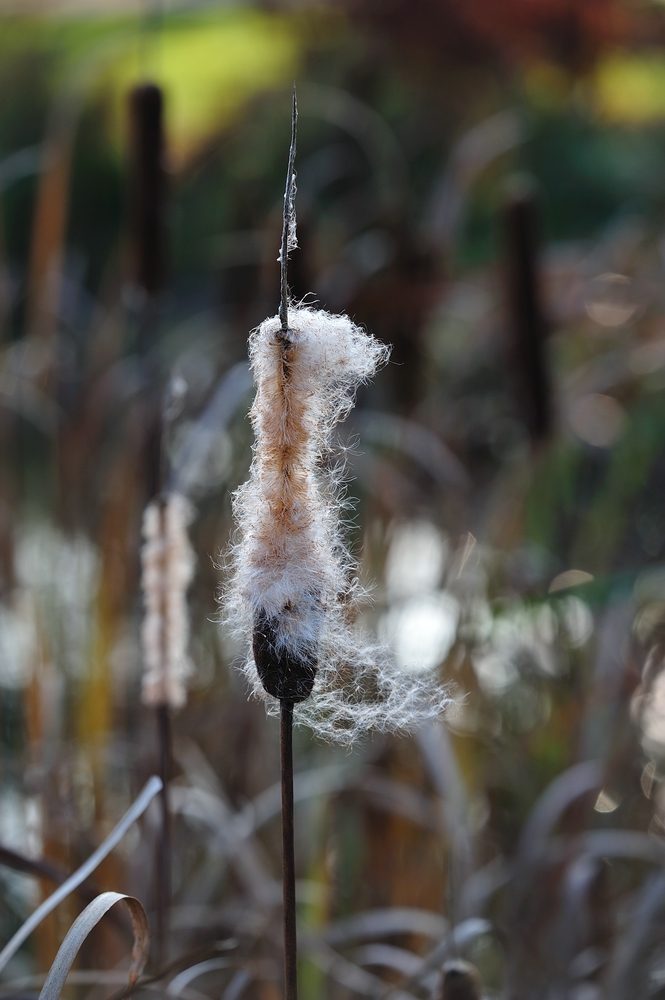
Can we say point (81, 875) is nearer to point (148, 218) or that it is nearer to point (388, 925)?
point (388, 925)

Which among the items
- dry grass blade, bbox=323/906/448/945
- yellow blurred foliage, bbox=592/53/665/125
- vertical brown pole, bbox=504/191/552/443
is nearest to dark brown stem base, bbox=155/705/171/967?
dry grass blade, bbox=323/906/448/945

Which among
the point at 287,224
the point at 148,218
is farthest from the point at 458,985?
the point at 148,218

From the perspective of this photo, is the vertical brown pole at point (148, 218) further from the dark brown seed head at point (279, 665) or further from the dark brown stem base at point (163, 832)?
the dark brown seed head at point (279, 665)

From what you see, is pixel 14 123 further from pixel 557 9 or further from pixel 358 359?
pixel 358 359

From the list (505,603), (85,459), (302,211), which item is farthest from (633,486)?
(85,459)

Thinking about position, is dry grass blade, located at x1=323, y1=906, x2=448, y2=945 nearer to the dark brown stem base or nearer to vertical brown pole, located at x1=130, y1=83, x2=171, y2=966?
the dark brown stem base

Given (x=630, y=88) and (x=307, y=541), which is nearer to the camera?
(x=307, y=541)
